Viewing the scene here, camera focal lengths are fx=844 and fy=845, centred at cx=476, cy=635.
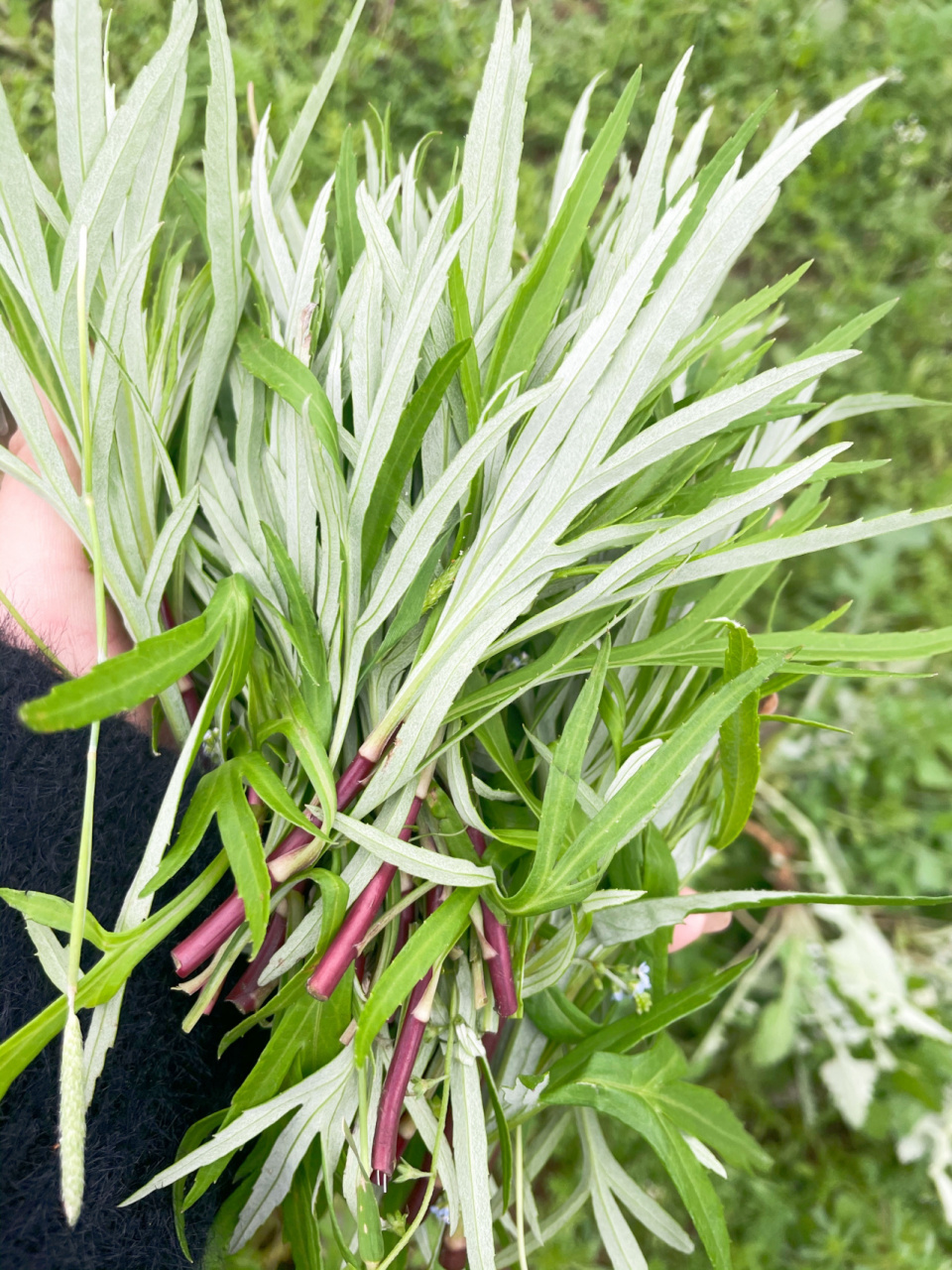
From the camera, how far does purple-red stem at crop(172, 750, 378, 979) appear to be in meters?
0.50

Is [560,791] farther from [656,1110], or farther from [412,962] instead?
[656,1110]

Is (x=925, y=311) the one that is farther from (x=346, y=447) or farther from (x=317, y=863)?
(x=317, y=863)

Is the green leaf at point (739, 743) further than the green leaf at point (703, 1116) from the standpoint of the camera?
No

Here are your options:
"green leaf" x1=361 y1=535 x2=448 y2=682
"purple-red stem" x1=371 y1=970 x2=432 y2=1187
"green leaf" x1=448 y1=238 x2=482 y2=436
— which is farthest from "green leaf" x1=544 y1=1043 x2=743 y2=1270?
"green leaf" x1=448 y1=238 x2=482 y2=436

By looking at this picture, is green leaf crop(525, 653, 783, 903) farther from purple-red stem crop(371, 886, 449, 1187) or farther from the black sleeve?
the black sleeve

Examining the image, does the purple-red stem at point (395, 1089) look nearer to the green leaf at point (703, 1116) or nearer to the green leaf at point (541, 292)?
the green leaf at point (703, 1116)

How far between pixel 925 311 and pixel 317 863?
1.08 metres

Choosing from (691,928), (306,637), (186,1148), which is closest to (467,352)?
(306,637)

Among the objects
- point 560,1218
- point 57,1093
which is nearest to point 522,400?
point 57,1093

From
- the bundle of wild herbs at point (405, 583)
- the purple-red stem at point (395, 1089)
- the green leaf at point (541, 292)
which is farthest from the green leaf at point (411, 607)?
the purple-red stem at point (395, 1089)

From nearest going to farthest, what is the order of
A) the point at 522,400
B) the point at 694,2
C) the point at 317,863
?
the point at 522,400 < the point at 317,863 < the point at 694,2

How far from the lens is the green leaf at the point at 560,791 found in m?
0.48

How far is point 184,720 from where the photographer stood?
568 mm

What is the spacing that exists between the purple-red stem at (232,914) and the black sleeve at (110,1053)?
0.06 metres
